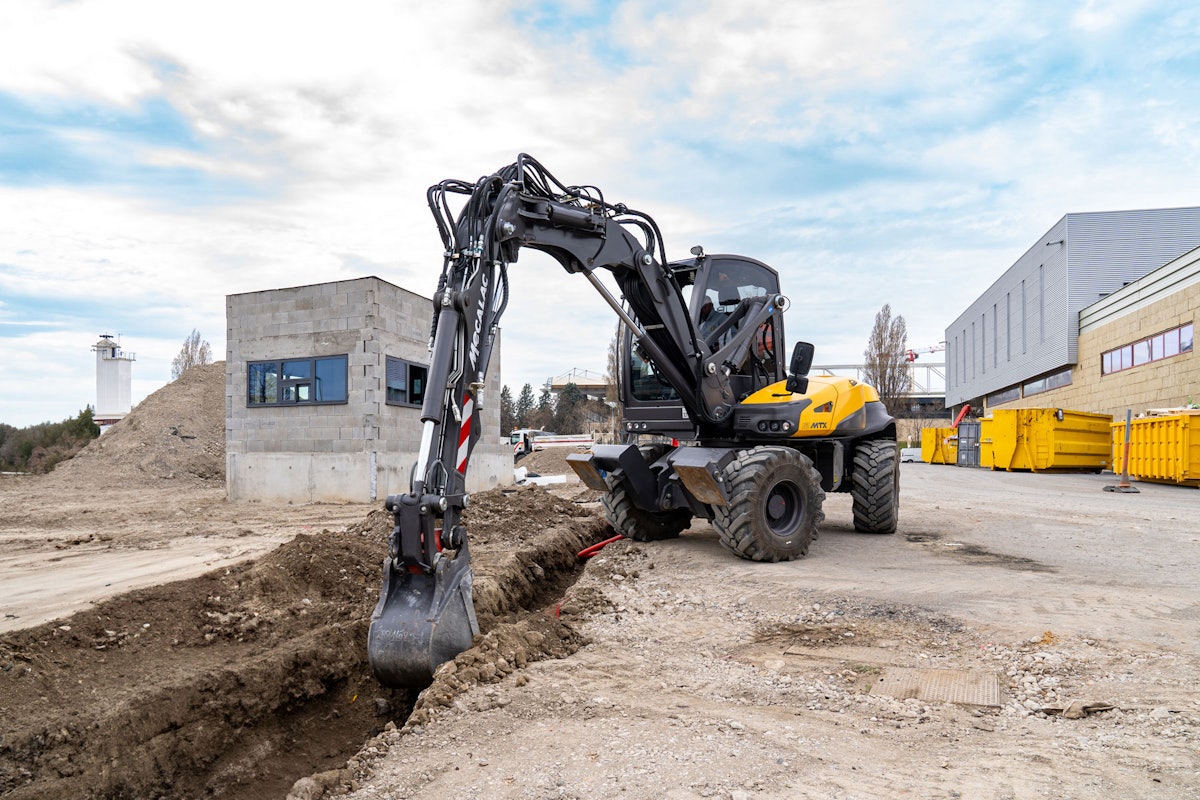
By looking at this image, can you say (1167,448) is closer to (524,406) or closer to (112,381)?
(112,381)

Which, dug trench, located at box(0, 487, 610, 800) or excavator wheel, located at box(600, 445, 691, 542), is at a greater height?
excavator wheel, located at box(600, 445, 691, 542)

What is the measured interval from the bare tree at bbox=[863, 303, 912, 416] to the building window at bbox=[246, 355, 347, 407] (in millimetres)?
39174

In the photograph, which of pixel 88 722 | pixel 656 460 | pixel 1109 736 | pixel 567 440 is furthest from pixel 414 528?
pixel 567 440

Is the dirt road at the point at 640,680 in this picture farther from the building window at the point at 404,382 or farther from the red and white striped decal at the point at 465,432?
the building window at the point at 404,382

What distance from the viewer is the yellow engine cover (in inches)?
339

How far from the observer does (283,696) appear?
5.30 metres

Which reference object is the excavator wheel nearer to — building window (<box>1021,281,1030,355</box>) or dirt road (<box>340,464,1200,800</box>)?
dirt road (<box>340,464,1200,800</box>)

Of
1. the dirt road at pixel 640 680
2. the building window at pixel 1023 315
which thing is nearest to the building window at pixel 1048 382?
the building window at pixel 1023 315

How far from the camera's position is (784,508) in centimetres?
823

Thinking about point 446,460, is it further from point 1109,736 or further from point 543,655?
point 1109,736

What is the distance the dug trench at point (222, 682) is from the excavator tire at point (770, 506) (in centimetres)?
202

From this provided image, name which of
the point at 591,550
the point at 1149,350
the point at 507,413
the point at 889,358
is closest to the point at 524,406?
the point at 507,413

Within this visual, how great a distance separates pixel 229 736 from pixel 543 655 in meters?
1.99

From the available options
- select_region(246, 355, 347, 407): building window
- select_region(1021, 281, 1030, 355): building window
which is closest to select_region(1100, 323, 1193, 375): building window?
select_region(1021, 281, 1030, 355): building window
